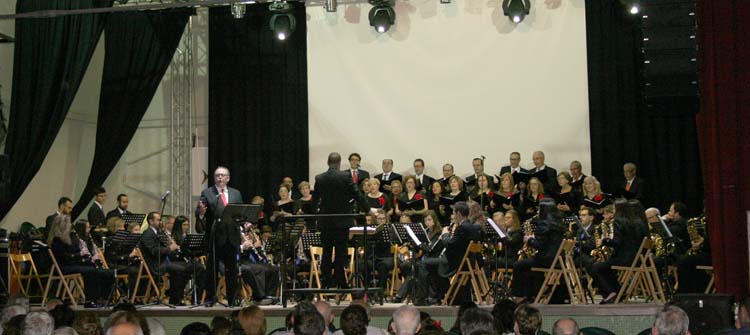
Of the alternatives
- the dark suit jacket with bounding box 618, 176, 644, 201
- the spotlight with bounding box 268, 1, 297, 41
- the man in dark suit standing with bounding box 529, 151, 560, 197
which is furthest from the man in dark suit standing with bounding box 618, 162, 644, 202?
the spotlight with bounding box 268, 1, 297, 41

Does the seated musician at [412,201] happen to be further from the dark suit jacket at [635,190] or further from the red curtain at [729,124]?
the red curtain at [729,124]

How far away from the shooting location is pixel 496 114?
1625cm

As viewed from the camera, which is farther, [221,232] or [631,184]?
[631,184]

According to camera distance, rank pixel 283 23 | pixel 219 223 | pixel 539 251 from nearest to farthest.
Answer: pixel 219 223
pixel 539 251
pixel 283 23

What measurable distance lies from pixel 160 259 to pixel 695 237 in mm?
6453

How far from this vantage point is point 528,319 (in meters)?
6.04

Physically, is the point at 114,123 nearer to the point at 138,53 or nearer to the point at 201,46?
the point at 138,53

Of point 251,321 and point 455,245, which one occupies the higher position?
point 455,245

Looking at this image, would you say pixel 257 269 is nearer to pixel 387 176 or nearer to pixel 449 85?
pixel 387 176

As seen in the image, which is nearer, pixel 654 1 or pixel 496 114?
pixel 654 1

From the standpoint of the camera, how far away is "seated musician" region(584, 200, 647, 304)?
35.7 ft

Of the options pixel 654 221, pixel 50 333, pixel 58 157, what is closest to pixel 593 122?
pixel 654 221

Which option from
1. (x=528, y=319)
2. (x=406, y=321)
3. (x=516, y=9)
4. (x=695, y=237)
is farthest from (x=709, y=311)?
(x=516, y=9)

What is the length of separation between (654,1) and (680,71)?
2.29 ft
